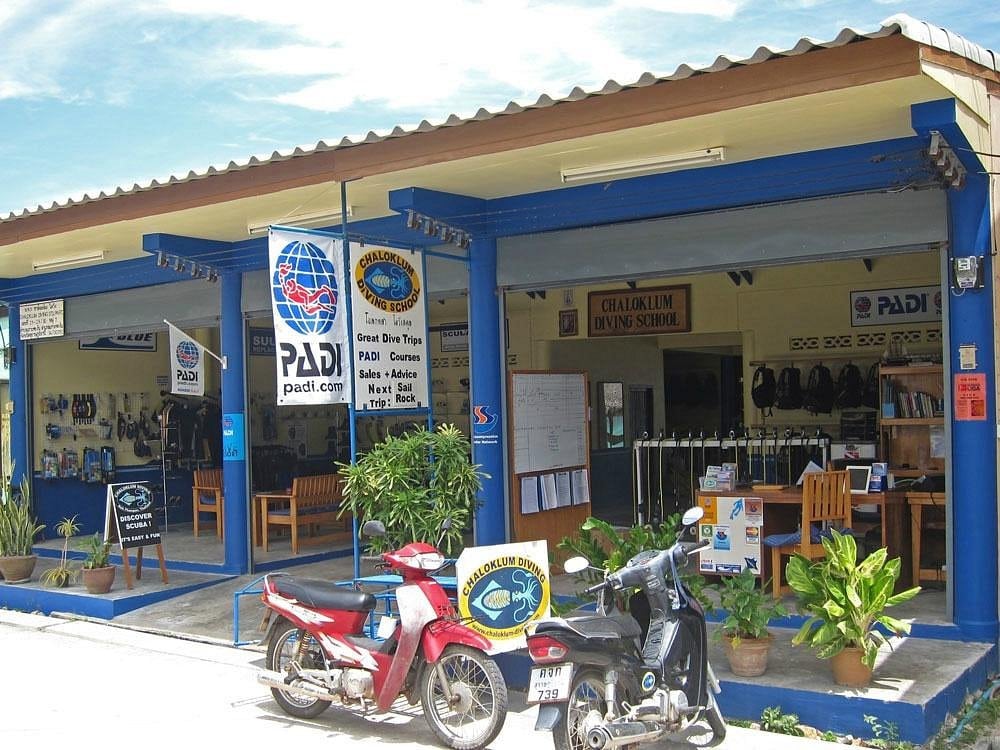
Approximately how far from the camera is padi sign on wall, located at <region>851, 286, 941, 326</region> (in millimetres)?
11500

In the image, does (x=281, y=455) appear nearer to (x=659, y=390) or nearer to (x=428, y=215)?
(x=659, y=390)

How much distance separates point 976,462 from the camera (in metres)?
6.53

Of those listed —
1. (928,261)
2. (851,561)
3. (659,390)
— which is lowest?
(851,561)

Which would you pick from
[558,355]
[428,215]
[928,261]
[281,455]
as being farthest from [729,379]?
[428,215]

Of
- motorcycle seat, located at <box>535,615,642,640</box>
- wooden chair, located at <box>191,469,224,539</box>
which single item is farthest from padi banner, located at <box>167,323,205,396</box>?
motorcycle seat, located at <box>535,615,642,640</box>

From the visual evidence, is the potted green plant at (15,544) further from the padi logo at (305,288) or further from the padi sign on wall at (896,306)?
the padi sign on wall at (896,306)

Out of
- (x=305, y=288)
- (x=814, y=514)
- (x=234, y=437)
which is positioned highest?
(x=305, y=288)

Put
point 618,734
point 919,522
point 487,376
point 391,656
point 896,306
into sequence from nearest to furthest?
1. point 618,734
2. point 391,656
3. point 919,522
4. point 487,376
5. point 896,306

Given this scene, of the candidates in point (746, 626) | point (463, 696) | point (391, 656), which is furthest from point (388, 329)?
point (746, 626)

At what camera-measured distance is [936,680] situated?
573 cm

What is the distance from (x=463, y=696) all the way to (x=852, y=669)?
2.10 m

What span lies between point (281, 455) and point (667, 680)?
432 inches

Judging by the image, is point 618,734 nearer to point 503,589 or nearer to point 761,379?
point 503,589

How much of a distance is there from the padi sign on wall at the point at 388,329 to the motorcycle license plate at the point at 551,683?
10.1ft
